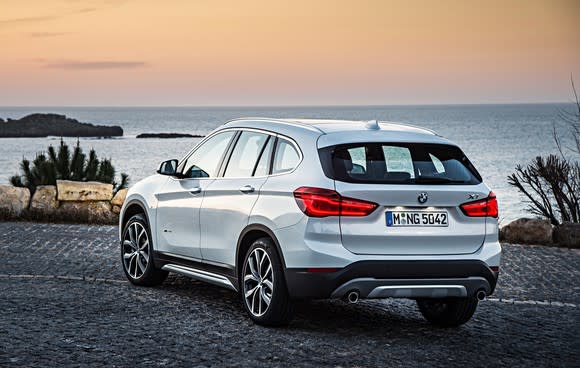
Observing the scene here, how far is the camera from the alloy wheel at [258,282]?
858 cm

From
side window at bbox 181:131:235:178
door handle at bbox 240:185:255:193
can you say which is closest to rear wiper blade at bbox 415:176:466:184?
door handle at bbox 240:185:255:193

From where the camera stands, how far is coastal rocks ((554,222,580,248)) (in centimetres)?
1655

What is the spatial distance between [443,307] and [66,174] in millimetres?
15394

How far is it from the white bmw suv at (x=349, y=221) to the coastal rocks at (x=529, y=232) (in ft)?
26.5

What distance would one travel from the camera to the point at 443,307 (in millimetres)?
9188

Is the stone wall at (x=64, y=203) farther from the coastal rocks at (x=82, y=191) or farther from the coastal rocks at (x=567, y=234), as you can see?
the coastal rocks at (x=567, y=234)

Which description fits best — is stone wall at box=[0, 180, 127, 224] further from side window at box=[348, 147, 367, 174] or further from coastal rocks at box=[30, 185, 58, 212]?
side window at box=[348, 147, 367, 174]

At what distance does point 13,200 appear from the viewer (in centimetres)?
1977

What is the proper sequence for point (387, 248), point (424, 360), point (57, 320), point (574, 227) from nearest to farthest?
point (424, 360) < point (387, 248) < point (57, 320) < point (574, 227)

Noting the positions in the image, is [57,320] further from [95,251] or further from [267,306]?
[95,251]

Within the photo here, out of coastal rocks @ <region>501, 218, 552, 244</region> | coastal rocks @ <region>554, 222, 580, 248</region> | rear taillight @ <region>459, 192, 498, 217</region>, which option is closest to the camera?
rear taillight @ <region>459, 192, 498, 217</region>

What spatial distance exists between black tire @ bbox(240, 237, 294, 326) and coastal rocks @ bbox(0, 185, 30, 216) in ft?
37.6

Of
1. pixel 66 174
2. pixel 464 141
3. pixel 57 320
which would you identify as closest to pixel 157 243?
pixel 57 320

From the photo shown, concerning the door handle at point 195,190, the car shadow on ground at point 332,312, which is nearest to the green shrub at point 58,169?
the car shadow on ground at point 332,312
